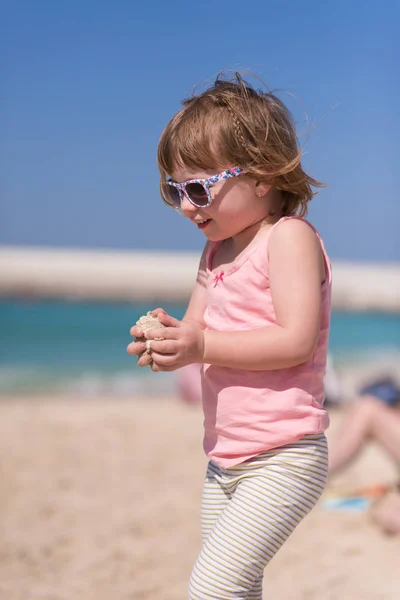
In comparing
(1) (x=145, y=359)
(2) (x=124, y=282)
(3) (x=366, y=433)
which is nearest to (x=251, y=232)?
(1) (x=145, y=359)

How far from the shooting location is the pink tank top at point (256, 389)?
2.26m

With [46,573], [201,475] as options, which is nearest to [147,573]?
[46,573]

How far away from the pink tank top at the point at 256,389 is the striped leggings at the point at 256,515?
4cm

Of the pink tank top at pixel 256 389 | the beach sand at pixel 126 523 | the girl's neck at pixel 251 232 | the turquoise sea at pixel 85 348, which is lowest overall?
the turquoise sea at pixel 85 348

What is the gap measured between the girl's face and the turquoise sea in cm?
809

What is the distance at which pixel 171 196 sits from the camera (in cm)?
242

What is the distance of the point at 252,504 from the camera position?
87.6 inches

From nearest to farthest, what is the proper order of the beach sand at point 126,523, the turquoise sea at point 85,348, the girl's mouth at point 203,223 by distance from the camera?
1. the girl's mouth at point 203,223
2. the beach sand at point 126,523
3. the turquoise sea at point 85,348

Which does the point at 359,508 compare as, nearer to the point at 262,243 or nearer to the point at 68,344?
the point at 262,243

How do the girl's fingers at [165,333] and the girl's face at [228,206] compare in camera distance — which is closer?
the girl's fingers at [165,333]

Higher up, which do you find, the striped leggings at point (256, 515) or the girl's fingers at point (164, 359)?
the girl's fingers at point (164, 359)

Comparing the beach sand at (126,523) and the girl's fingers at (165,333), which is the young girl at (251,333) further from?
the beach sand at (126,523)

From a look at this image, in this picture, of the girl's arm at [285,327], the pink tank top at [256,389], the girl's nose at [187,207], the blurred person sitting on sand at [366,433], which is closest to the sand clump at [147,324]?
the girl's arm at [285,327]

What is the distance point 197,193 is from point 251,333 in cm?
42
